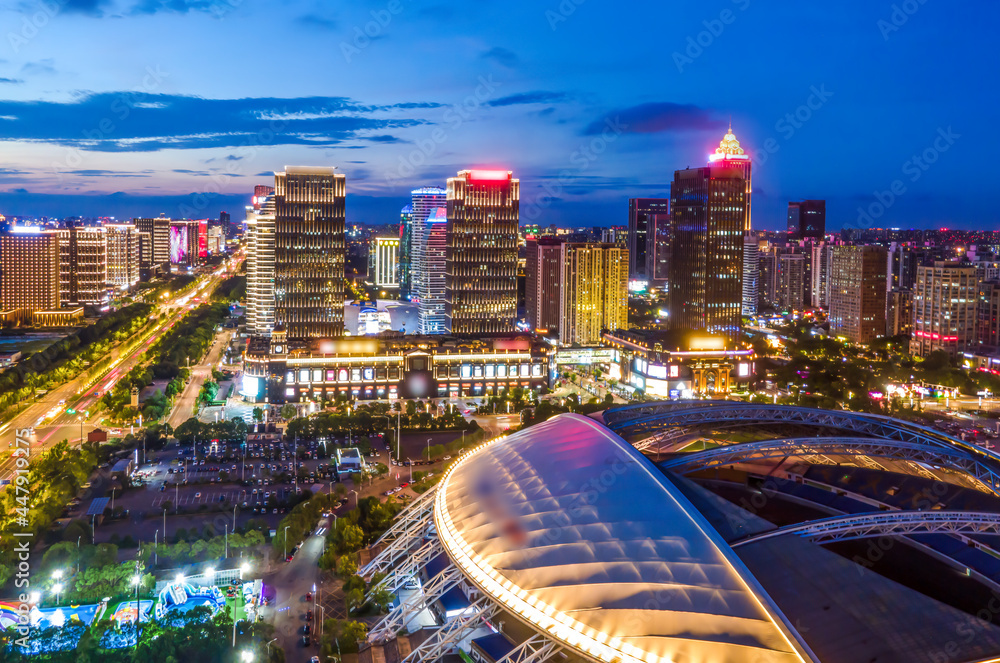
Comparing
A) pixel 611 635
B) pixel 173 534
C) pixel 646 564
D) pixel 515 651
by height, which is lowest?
pixel 173 534

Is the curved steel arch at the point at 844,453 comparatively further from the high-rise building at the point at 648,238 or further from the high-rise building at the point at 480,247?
the high-rise building at the point at 648,238

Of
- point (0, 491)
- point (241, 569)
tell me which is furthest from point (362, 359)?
point (241, 569)

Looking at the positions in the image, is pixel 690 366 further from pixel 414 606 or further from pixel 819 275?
pixel 819 275

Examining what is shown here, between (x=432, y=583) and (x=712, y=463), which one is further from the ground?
(x=712, y=463)

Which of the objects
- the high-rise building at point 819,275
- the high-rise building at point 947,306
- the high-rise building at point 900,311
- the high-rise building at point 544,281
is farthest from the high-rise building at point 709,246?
the high-rise building at point 819,275

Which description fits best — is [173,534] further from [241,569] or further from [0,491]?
[0,491]

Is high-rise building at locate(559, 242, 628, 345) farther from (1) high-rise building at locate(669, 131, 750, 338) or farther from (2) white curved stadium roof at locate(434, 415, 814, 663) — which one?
(2) white curved stadium roof at locate(434, 415, 814, 663)

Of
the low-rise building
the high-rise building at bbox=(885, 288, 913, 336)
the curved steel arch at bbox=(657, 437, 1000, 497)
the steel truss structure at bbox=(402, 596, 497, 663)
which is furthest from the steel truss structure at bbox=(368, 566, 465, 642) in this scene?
the high-rise building at bbox=(885, 288, 913, 336)
